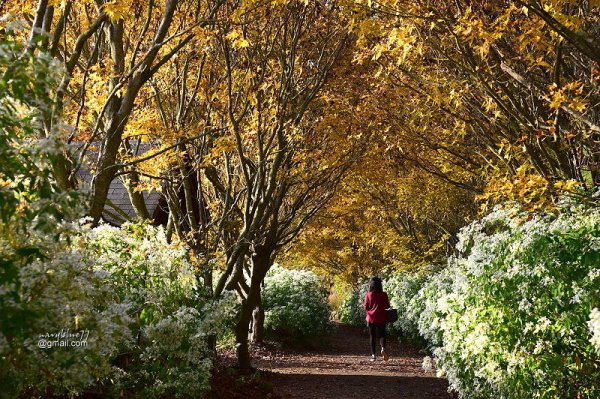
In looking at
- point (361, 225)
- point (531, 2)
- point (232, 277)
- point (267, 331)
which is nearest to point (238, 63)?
point (232, 277)

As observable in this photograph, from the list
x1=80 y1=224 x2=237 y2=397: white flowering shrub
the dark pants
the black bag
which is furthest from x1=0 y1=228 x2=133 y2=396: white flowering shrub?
the dark pants

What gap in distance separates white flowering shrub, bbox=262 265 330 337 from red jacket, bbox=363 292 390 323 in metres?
3.98

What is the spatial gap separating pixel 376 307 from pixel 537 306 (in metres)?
9.07

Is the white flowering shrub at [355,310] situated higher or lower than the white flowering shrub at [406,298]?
higher

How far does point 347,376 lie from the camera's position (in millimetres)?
14023

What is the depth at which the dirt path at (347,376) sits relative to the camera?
12.1 meters

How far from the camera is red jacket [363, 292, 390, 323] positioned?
630 inches

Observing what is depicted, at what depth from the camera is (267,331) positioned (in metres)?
20.2

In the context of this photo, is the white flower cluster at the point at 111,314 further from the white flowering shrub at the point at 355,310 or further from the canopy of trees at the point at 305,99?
the white flowering shrub at the point at 355,310

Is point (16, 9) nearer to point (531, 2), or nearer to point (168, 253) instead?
point (168, 253)

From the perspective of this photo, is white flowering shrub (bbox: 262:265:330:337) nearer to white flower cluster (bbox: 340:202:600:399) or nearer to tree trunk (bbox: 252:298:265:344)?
tree trunk (bbox: 252:298:265:344)

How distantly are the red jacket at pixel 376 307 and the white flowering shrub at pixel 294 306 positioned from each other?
3.98 m

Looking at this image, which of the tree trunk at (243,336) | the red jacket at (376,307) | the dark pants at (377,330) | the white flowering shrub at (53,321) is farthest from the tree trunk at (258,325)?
the white flowering shrub at (53,321)

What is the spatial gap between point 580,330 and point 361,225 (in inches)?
812
